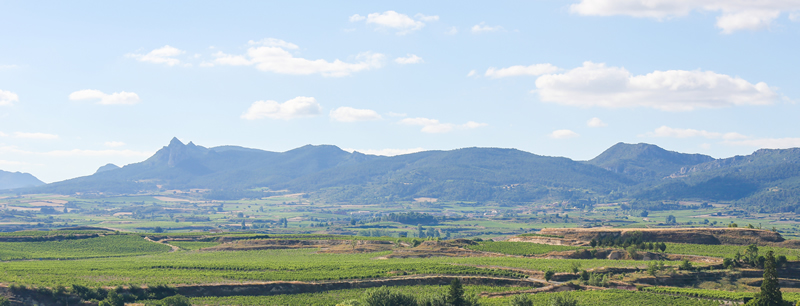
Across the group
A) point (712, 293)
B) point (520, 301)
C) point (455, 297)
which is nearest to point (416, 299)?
point (455, 297)

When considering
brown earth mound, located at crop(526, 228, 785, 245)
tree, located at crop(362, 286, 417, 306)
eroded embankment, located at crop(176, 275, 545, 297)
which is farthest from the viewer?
brown earth mound, located at crop(526, 228, 785, 245)

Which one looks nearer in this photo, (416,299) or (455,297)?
(455,297)

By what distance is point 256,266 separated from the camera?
110500 millimetres

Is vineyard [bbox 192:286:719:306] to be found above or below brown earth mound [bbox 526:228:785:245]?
below

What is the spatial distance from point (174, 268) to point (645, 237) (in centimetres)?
8468

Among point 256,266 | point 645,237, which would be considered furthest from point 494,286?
point 645,237

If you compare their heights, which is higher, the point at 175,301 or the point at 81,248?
the point at 81,248

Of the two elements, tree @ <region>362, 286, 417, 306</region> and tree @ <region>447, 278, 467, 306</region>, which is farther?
tree @ <region>362, 286, 417, 306</region>

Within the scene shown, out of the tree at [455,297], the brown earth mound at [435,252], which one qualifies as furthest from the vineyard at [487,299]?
the brown earth mound at [435,252]

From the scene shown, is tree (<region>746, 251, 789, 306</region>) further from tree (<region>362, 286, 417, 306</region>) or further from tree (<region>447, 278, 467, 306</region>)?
tree (<region>362, 286, 417, 306</region>)

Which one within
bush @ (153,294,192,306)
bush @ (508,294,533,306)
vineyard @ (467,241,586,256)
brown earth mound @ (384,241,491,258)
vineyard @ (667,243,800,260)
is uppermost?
vineyard @ (667,243,800,260)

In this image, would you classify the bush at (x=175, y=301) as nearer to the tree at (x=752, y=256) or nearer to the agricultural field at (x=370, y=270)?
the agricultural field at (x=370, y=270)

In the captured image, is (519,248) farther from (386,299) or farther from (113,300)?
(113,300)

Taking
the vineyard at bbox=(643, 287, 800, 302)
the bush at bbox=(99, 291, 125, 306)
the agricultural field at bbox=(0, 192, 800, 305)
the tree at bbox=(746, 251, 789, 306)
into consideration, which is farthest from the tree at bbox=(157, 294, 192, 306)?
the tree at bbox=(746, 251, 789, 306)
